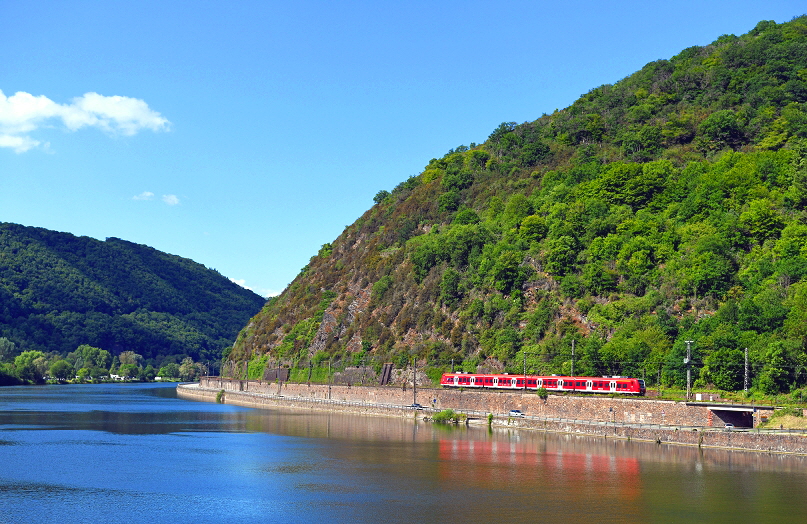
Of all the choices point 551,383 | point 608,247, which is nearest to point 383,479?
point 551,383

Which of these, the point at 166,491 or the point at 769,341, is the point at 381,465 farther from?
the point at 769,341

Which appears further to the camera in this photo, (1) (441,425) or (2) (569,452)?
(1) (441,425)

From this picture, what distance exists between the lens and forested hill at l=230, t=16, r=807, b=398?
263ft

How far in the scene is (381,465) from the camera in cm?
5478

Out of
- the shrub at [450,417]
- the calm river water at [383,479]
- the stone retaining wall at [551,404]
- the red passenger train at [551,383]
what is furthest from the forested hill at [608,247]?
the calm river water at [383,479]

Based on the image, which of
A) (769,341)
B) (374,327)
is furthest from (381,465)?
(374,327)

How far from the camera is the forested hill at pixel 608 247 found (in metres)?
80.1

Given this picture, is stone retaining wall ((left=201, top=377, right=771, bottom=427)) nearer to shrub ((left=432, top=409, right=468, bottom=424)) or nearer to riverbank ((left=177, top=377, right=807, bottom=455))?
riverbank ((left=177, top=377, right=807, bottom=455))

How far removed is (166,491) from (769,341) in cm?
4886

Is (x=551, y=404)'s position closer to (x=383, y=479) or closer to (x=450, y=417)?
(x=450, y=417)

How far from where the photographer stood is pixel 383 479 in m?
49.5

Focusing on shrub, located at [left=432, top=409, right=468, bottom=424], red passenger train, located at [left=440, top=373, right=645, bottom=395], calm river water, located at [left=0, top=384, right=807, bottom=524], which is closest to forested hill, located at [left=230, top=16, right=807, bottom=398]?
red passenger train, located at [left=440, top=373, right=645, bottom=395]

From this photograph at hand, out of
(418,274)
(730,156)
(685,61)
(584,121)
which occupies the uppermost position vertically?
(685,61)

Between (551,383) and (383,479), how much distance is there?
103 ft
